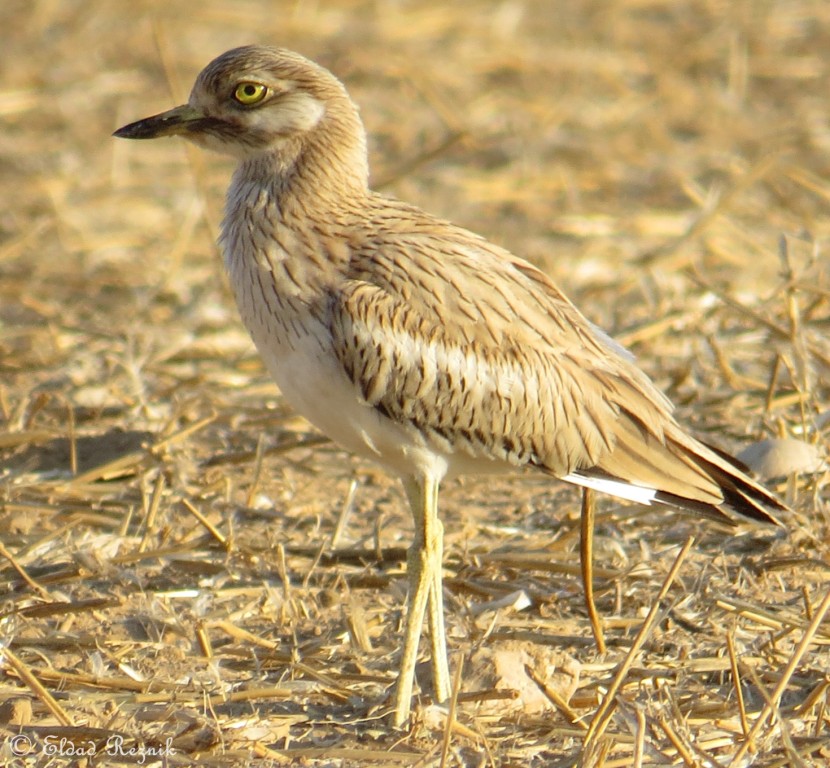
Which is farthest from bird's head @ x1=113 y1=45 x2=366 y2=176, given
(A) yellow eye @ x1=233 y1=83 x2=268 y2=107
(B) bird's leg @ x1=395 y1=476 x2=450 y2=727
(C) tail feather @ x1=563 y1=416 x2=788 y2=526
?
(C) tail feather @ x1=563 y1=416 x2=788 y2=526

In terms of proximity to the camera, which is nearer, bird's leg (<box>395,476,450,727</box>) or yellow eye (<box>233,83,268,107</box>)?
bird's leg (<box>395,476,450,727</box>)

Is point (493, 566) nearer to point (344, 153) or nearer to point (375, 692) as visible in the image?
point (375, 692)

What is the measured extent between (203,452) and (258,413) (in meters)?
0.34

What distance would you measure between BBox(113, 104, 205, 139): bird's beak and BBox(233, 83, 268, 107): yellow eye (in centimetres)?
13

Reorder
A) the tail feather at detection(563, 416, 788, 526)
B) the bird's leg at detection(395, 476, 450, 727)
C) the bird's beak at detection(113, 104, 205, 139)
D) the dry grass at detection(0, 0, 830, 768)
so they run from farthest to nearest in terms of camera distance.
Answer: the bird's beak at detection(113, 104, 205, 139), the tail feather at detection(563, 416, 788, 526), the bird's leg at detection(395, 476, 450, 727), the dry grass at detection(0, 0, 830, 768)

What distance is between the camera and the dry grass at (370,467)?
142 inches

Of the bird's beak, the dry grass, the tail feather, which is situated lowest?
the dry grass

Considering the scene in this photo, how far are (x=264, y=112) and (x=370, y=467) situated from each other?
1.59 metres

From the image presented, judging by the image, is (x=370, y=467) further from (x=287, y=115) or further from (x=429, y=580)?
(x=287, y=115)

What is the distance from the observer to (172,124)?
4066 mm

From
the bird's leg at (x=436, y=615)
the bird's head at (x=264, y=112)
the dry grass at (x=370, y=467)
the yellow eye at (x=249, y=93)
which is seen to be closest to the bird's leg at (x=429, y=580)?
the bird's leg at (x=436, y=615)

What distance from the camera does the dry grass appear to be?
3613mm

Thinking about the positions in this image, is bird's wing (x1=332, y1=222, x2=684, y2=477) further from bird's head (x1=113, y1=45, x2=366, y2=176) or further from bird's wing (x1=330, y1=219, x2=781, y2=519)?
bird's head (x1=113, y1=45, x2=366, y2=176)

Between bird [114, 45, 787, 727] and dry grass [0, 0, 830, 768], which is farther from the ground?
bird [114, 45, 787, 727]
